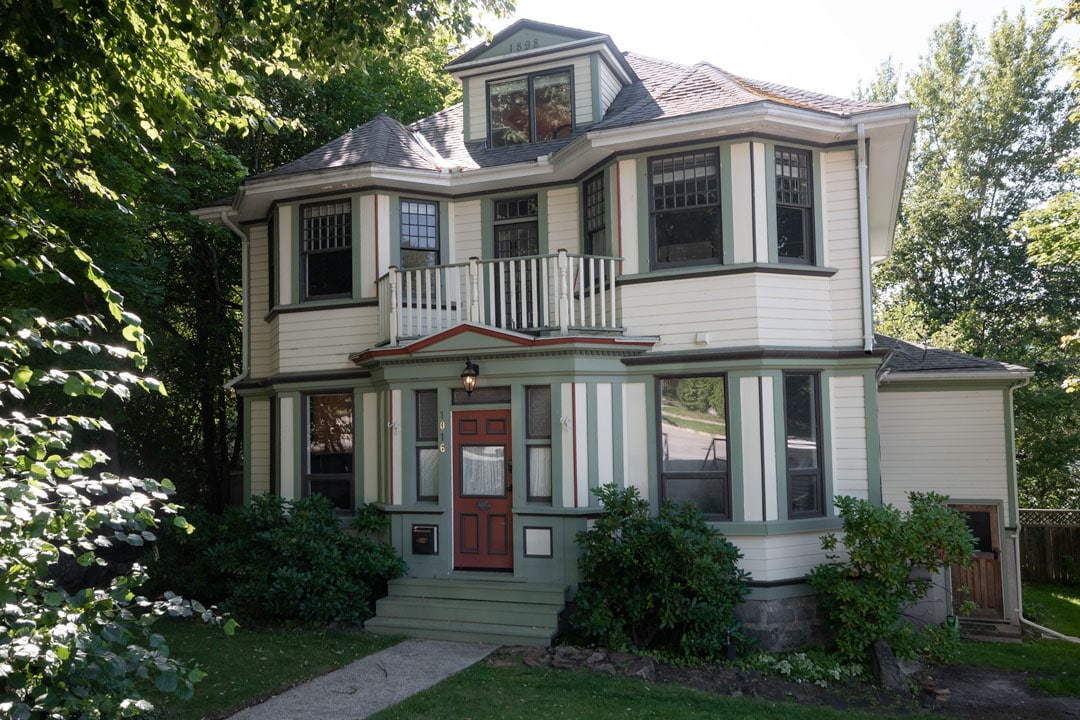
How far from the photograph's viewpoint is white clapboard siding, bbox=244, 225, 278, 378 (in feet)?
44.7

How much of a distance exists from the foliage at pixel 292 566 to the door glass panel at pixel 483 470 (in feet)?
4.60

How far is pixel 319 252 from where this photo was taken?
12.4 metres

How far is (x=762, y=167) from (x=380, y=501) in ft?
23.0

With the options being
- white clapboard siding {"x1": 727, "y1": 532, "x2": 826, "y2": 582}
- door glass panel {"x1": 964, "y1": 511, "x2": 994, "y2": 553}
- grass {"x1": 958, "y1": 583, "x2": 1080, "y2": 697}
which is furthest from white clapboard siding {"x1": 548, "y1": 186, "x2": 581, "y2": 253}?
door glass panel {"x1": 964, "y1": 511, "x2": 994, "y2": 553}

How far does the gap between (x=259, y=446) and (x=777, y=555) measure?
8.52 meters

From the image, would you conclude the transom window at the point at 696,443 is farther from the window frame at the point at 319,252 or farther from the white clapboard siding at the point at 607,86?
the window frame at the point at 319,252

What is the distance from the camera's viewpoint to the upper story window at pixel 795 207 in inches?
411

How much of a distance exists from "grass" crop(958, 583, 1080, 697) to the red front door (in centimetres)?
617

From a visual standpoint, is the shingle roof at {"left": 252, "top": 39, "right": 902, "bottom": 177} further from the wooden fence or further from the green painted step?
the wooden fence

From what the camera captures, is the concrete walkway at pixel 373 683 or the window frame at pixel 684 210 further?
the window frame at pixel 684 210

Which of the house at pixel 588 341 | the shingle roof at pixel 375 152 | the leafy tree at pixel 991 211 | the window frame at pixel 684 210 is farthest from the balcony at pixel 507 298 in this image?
the leafy tree at pixel 991 211

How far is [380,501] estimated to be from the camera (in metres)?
11.6

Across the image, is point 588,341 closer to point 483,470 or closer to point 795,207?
point 483,470

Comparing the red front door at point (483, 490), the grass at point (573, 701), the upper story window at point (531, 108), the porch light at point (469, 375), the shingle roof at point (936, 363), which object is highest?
the upper story window at point (531, 108)
